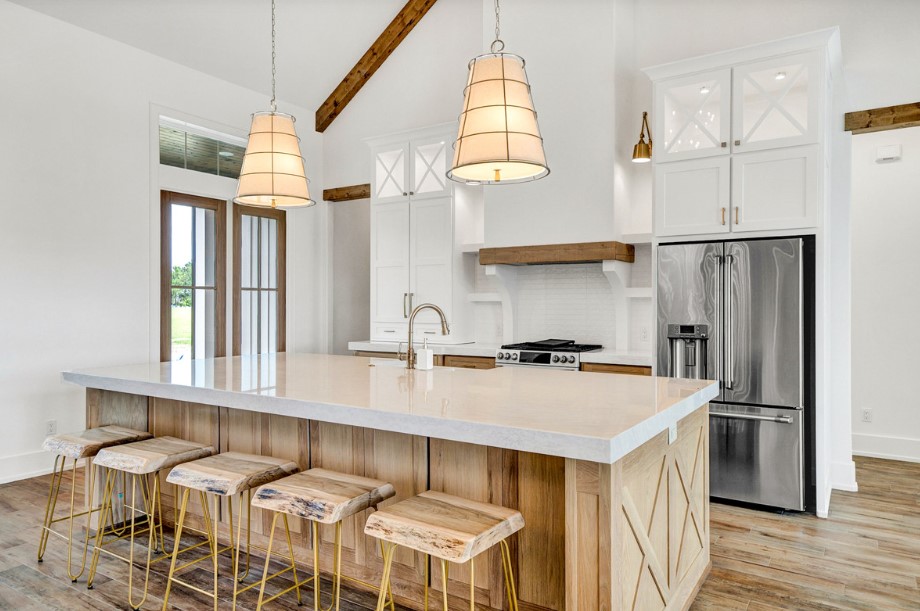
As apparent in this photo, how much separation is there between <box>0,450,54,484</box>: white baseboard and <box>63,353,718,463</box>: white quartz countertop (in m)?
1.84

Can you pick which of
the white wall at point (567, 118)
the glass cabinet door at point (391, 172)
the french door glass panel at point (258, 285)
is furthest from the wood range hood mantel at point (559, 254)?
the french door glass panel at point (258, 285)

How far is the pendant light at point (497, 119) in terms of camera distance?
236 cm

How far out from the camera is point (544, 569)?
7.15ft

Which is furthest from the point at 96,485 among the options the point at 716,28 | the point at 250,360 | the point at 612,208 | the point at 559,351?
the point at 716,28

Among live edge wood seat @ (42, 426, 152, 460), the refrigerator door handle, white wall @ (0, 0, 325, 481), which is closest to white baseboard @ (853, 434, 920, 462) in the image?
the refrigerator door handle

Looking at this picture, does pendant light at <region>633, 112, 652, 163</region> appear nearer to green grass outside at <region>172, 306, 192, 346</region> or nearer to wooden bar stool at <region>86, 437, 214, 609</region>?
wooden bar stool at <region>86, 437, 214, 609</region>

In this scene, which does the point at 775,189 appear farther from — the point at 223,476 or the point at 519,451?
the point at 223,476

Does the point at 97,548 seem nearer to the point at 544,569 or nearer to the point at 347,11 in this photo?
the point at 544,569

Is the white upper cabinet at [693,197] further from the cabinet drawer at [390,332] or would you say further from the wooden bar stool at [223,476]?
the wooden bar stool at [223,476]

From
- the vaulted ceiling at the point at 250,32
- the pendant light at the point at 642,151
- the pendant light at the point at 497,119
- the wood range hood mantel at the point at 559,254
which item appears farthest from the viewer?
the vaulted ceiling at the point at 250,32

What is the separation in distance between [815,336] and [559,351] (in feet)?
5.56

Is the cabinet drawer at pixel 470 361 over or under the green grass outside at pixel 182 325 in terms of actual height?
under

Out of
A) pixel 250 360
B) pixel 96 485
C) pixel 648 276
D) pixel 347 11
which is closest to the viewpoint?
pixel 96 485

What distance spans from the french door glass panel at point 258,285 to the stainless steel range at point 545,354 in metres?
2.74
